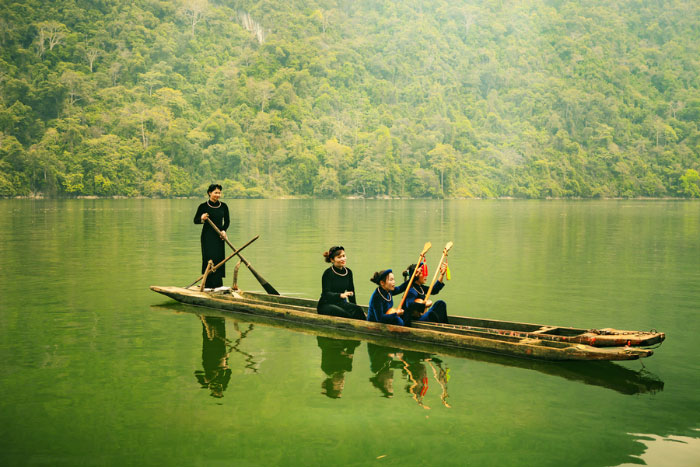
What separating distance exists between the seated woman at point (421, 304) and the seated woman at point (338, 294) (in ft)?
2.75

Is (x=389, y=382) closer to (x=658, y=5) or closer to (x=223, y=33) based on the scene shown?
(x=223, y=33)

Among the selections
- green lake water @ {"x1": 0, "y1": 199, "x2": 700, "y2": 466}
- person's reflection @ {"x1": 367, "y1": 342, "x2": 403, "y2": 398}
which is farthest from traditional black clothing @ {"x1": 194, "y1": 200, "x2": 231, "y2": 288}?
person's reflection @ {"x1": 367, "y1": 342, "x2": 403, "y2": 398}

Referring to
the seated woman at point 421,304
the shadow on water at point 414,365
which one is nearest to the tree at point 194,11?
the seated woman at point 421,304

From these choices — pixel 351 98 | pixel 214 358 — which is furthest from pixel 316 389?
pixel 351 98

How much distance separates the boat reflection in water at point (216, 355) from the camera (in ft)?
25.5

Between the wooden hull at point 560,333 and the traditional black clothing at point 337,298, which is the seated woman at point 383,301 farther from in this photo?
the traditional black clothing at point 337,298

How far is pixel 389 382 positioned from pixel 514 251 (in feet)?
54.8

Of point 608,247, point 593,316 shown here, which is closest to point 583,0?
point 608,247

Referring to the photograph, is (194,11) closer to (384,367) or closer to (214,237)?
(214,237)

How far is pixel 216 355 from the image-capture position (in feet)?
29.8

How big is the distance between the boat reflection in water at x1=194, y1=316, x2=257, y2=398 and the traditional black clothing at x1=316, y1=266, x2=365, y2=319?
1.30 meters

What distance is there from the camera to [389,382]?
785cm

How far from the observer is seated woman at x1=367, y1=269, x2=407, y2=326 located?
9.48m

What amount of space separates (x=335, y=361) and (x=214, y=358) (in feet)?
5.08
